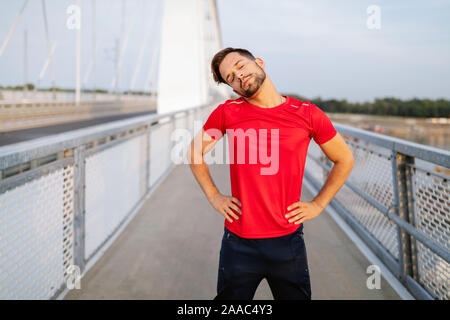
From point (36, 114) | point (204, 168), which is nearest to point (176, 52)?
point (204, 168)

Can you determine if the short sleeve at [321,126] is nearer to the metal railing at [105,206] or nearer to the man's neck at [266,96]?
the man's neck at [266,96]

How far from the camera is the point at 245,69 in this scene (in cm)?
154

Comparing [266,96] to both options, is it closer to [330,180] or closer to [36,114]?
[330,180]

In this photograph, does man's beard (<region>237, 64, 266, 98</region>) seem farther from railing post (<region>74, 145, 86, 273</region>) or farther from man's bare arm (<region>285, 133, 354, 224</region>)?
railing post (<region>74, 145, 86, 273</region>)

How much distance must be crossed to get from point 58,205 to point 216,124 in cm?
149

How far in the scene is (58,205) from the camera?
2.59m

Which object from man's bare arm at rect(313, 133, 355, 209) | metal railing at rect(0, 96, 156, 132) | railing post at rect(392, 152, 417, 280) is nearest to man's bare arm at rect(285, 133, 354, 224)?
man's bare arm at rect(313, 133, 355, 209)

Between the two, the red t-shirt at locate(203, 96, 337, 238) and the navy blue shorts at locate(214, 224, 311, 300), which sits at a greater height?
the red t-shirt at locate(203, 96, 337, 238)

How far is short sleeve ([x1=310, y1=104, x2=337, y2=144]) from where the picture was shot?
1568 mm

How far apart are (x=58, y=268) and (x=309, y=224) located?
2.82m

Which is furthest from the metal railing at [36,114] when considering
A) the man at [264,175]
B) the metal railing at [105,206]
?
the man at [264,175]

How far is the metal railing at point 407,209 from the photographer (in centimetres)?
242

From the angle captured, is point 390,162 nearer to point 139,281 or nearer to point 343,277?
point 343,277
